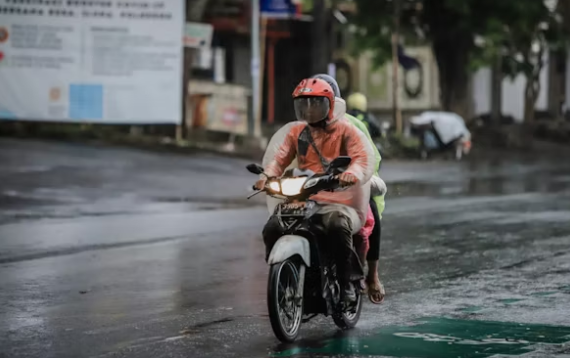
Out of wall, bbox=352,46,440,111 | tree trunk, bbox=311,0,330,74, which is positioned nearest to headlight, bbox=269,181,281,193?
tree trunk, bbox=311,0,330,74

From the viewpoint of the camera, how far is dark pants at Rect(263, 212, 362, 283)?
8430 mm

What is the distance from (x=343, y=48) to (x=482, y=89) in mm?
6656

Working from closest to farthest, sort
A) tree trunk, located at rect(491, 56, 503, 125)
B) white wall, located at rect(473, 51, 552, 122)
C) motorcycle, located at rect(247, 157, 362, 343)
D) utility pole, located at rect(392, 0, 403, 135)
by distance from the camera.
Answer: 1. motorcycle, located at rect(247, 157, 362, 343)
2. utility pole, located at rect(392, 0, 403, 135)
3. tree trunk, located at rect(491, 56, 503, 125)
4. white wall, located at rect(473, 51, 552, 122)

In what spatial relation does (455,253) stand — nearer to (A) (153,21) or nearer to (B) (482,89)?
(A) (153,21)

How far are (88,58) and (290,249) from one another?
18685 mm

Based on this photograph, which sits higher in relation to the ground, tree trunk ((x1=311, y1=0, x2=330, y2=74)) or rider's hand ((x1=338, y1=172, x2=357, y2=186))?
tree trunk ((x1=311, y1=0, x2=330, y2=74))

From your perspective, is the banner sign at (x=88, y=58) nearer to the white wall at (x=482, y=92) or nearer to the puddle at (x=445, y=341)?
the puddle at (x=445, y=341)

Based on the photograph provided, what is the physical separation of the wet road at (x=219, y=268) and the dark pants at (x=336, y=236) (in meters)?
0.51

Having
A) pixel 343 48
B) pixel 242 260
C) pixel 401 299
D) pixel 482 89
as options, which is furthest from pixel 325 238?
pixel 482 89

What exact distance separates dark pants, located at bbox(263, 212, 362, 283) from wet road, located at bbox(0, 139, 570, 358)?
511 millimetres

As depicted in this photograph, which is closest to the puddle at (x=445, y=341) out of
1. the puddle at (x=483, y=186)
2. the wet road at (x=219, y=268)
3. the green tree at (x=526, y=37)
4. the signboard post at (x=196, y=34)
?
A: the wet road at (x=219, y=268)

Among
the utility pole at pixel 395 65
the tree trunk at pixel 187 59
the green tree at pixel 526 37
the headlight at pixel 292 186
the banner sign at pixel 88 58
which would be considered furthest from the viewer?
the green tree at pixel 526 37

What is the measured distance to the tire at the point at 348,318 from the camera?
29.0ft

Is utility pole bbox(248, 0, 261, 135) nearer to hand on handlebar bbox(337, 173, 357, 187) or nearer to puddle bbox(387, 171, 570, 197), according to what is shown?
puddle bbox(387, 171, 570, 197)
